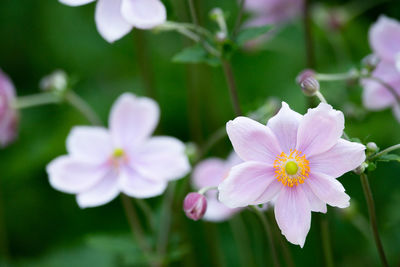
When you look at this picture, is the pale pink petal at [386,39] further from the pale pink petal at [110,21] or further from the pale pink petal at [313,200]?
the pale pink petal at [110,21]

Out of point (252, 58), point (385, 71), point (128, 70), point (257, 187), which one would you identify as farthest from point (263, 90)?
point (257, 187)

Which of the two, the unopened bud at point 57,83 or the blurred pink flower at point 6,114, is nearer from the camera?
the unopened bud at point 57,83

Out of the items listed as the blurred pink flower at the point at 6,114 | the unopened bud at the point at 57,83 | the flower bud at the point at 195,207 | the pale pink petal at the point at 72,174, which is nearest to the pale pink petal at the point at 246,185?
the flower bud at the point at 195,207

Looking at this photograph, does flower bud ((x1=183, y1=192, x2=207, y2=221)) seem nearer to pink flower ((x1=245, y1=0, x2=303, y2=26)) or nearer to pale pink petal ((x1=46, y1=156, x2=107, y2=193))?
pale pink petal ((x1=46, y1=156, x2=107, y2=193))

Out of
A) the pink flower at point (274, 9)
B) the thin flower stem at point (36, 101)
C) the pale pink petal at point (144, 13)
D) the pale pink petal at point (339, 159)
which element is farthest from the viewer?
the pink flower at point (274, 9)

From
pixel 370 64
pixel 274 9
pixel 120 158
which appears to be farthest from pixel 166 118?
pixel 370 64

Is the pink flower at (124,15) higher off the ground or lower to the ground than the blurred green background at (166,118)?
higher

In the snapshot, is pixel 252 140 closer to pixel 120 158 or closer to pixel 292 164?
pixel 292 164
